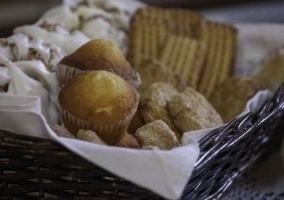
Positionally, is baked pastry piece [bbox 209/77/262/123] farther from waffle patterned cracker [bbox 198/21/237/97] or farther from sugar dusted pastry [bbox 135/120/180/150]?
sugar dusted pastry [bbox 135/120/180/150]

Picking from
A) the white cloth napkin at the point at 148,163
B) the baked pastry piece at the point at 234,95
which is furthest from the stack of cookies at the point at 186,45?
the white cloth napkin at the point at 148,163

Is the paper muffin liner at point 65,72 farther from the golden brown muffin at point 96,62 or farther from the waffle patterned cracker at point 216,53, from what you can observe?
the waffle patterned cracker at point 216,53

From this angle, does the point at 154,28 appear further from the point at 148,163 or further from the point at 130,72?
the point at 148,163

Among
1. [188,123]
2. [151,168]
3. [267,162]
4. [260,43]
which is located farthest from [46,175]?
[260,43]

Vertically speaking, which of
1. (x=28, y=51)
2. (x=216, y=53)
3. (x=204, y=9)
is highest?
(x=28, y=51)

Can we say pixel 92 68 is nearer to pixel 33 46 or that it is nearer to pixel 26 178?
pixel 33 46

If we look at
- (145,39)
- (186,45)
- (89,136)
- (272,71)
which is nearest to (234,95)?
(272,71)
